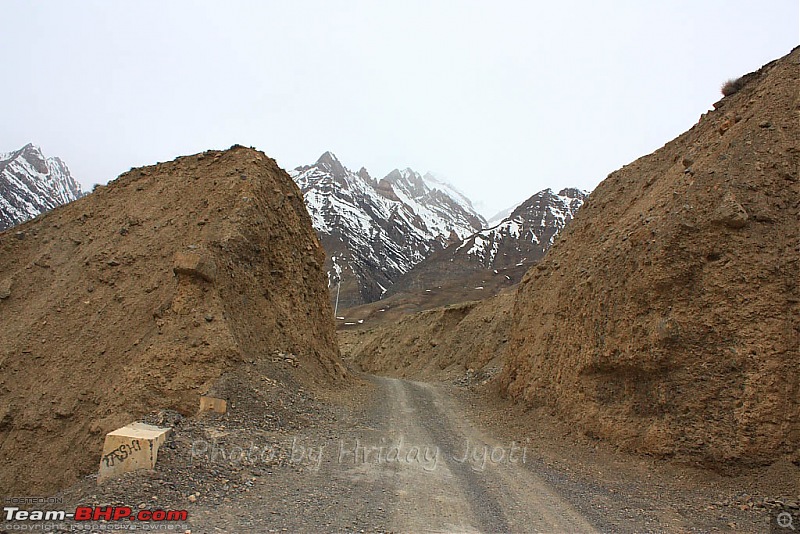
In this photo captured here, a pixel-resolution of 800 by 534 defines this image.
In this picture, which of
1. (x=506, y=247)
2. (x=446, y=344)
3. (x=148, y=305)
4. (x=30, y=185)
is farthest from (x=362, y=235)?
(x=148, y=305)

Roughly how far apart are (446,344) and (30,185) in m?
145

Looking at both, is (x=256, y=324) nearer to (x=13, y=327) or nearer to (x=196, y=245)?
(x=196, y=245)

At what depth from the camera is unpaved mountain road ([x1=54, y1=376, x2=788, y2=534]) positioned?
18.7 ft

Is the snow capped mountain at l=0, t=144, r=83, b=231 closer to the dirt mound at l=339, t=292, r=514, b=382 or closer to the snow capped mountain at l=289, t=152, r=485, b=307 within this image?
the snow capped mountain at l=289, t=152, r=485, b=307

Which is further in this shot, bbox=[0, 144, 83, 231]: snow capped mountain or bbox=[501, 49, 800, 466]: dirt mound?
bbox=[0, 144, 83, 231]: snow capped mountain

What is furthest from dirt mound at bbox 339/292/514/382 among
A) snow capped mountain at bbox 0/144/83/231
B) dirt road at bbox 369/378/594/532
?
snow capped mountain at bbox 0/144/83/231

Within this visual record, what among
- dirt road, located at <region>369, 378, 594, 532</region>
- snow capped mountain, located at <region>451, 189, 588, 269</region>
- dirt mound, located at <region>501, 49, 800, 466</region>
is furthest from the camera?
snow capped mountain, located at <region>451, 189, 588, 269</region>

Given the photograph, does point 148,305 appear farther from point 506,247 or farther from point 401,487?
point 506,247

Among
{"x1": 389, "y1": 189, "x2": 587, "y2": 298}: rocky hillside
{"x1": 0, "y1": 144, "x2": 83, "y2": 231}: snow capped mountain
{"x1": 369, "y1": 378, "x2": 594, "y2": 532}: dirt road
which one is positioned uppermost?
{"x1": 0, "y1": 144, "x2": 83, "y2": 231}: snow capped mountain

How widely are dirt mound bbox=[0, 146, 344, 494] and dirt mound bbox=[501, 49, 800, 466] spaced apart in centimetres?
807

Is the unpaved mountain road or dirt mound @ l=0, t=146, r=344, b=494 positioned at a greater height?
dirt mound @ l=0, t=146, r=344, b=494

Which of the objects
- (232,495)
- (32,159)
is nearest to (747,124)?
(232,495)

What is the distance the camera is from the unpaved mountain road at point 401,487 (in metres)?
5.69

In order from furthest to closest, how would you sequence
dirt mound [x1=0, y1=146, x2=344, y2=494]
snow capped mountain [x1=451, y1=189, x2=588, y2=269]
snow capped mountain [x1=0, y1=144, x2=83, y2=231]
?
1. snow capped mountain [x1=451, y1=189, x2=588, y2=269]
2. snow capped mountain [x1=0, y1=144, x2=83, y2=231]
3. dirt mound [x1=0, y1=146, x2=344, y2=494]
